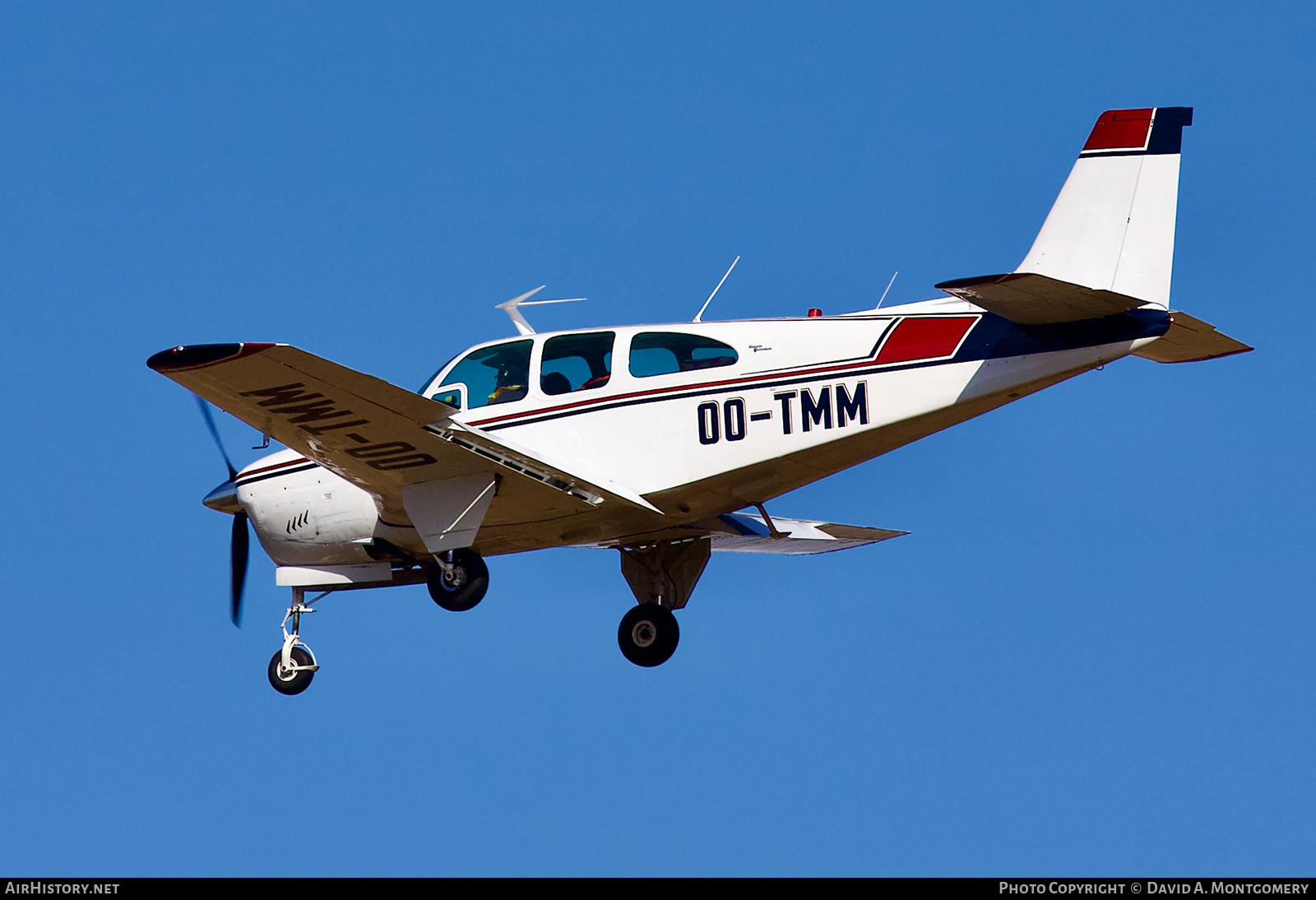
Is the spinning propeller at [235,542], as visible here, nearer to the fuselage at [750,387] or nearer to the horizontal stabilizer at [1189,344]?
the fuselage at [750,387]

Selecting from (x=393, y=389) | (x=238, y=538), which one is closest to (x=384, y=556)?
(x=238, y=538)

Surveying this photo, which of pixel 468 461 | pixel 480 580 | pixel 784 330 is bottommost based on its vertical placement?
pixel 480 580

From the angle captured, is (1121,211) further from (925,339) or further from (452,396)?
(452,396)

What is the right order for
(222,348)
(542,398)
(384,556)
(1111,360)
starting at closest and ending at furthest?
(222,348) < (1111,360) < (542,398) < (384,556)

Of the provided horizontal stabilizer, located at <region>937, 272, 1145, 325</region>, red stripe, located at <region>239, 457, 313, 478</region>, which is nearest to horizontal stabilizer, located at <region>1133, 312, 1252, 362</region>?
horizontal stabilizer, located at <region>937, 272, 1145, 325</region>

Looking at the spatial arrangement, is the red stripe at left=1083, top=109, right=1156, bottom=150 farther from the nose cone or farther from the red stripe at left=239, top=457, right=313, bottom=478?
the nose cone

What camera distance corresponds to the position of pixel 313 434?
14664mm

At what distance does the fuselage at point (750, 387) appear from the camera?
1480 cm

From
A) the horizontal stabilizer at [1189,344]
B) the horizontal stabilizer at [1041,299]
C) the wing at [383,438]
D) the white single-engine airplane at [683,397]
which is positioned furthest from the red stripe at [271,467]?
the horizontal stabilizer at [1189,344]

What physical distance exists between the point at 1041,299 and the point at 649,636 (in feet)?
18.5

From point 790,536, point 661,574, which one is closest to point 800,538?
point 790,536

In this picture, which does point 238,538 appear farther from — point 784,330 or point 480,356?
point 784,330

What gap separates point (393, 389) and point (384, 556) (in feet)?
11.2

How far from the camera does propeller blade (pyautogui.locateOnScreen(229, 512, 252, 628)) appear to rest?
17734 mm
